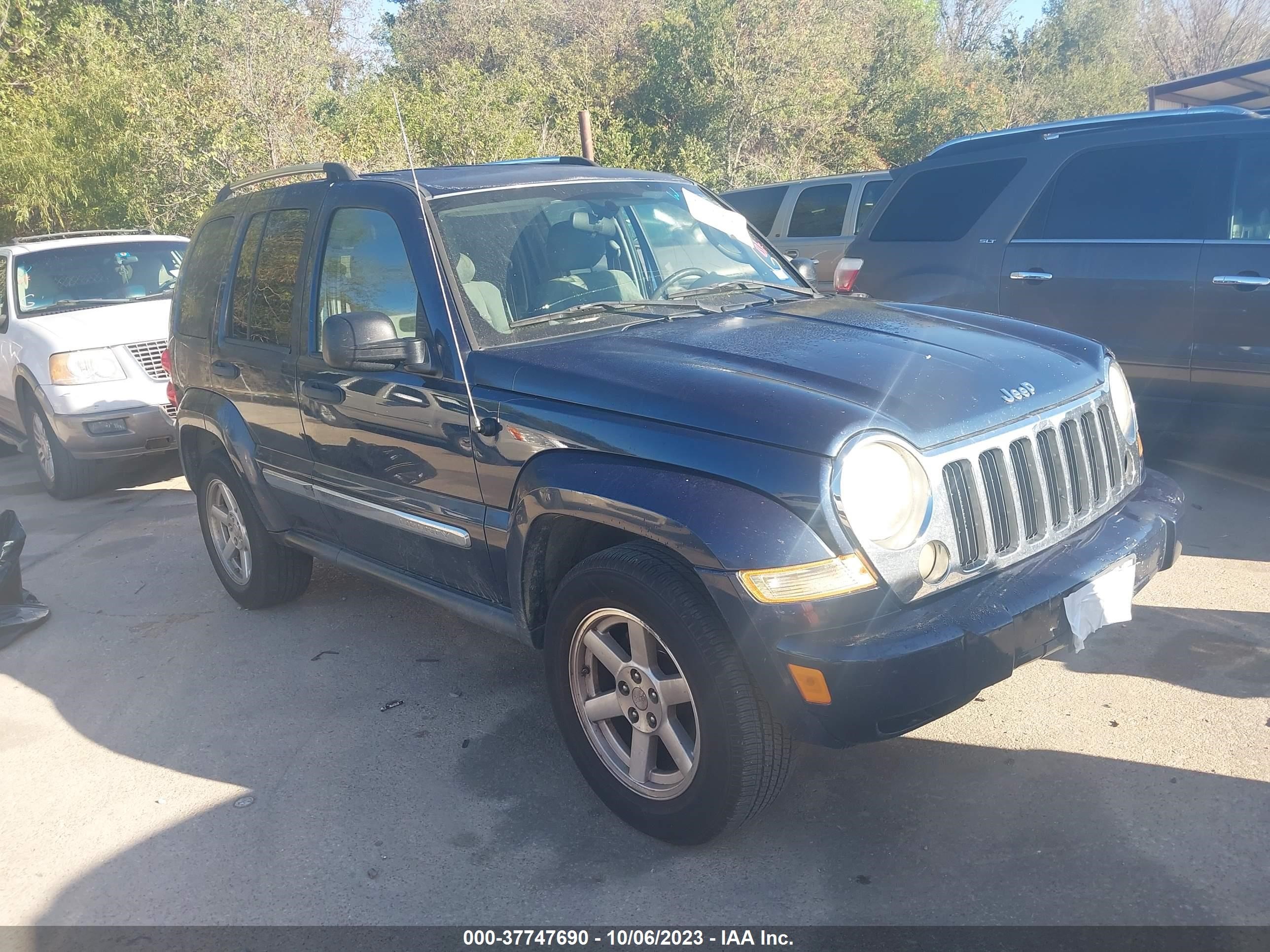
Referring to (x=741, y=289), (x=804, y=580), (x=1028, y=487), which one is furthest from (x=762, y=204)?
(x=804, y=580)

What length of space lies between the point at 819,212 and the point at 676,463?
9.54 meters

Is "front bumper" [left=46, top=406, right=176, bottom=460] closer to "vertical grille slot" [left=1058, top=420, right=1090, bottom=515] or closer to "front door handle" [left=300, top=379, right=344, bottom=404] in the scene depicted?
"front door handle" [left=300, top=379, right=344, bottom=404]

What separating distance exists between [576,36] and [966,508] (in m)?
30.2

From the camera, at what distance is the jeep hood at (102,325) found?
8062 mm

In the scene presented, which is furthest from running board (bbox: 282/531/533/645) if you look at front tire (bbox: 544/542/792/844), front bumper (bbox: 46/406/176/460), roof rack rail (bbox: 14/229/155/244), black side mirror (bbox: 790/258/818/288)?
roof rack rail (bbox: 14/229/155/244)

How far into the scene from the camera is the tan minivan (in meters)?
11.3

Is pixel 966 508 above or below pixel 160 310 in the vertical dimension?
below

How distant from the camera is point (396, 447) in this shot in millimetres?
3824

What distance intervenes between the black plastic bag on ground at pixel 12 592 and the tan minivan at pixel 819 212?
7.79 metres

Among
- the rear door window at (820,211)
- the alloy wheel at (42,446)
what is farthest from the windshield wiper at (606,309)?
the rear door window at (820,211)

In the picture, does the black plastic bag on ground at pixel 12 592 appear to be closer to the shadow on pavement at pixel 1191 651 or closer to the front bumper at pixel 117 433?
the front bumper at pixel 117 433

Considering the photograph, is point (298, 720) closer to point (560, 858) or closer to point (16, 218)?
point (560, 858)

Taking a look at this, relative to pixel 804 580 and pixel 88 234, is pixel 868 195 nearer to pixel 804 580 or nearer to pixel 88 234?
pixel 88 234

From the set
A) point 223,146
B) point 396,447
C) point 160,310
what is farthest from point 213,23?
point 396,447
